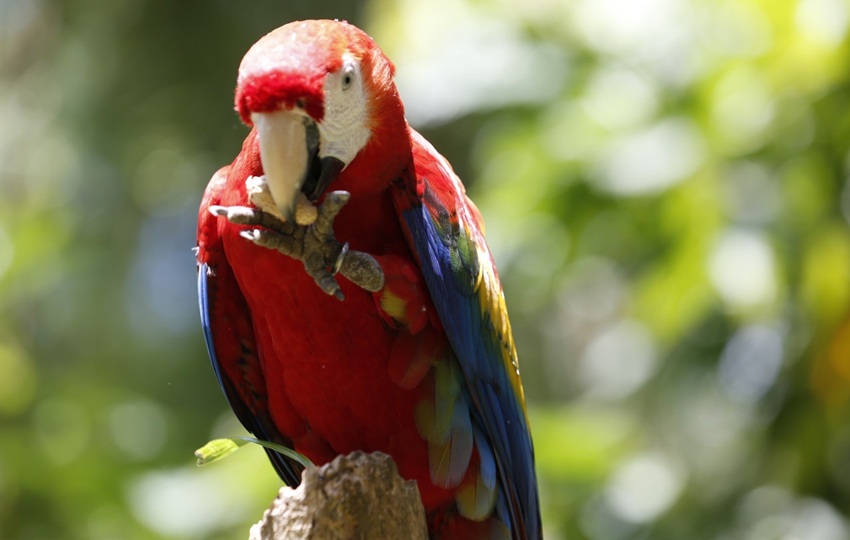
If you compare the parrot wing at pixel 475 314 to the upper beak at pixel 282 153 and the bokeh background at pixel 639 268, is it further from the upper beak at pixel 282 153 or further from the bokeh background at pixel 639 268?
the bokeh background at pixel 639 268

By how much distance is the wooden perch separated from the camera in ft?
3.92

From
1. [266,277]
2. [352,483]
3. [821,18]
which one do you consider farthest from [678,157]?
[352,483]

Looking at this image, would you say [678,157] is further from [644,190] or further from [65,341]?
[65,341]

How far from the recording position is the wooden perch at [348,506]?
1.20 metres

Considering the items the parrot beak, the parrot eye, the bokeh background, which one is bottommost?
the bokeh background

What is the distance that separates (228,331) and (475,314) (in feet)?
1.27

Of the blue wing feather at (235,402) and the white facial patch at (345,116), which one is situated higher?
the white facial patch at (345,116)

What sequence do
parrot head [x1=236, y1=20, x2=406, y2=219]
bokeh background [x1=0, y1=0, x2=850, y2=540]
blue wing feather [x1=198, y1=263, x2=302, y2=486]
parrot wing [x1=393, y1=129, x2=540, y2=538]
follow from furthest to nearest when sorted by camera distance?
1. bokeh background [x1=0, y1=0, x2=850, y2=540]
2. blue wing feather [x1=198, y1=263, x2=302, y2=486]
3. parrot wing [x1=393, y1=129, x2=540, y2=538]
4. parrot head [x1=236, y1=20, x2=406, y2=219]

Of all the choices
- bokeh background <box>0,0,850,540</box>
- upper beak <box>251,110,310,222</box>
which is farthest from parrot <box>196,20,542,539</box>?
bokeh background <box>0,0,850,540</box>

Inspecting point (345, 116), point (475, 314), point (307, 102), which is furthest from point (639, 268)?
point (307, 102)

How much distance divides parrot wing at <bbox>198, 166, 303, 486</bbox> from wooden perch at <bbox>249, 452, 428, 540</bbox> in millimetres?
374

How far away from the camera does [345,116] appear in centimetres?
127

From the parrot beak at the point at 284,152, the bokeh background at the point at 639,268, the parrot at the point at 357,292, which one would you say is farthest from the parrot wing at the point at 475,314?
the bokeh background at the point at 639,268

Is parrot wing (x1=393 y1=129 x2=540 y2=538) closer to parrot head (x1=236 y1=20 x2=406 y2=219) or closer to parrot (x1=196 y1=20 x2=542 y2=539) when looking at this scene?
parrot (x1=196 y1=20 x2=542 y2=539)
